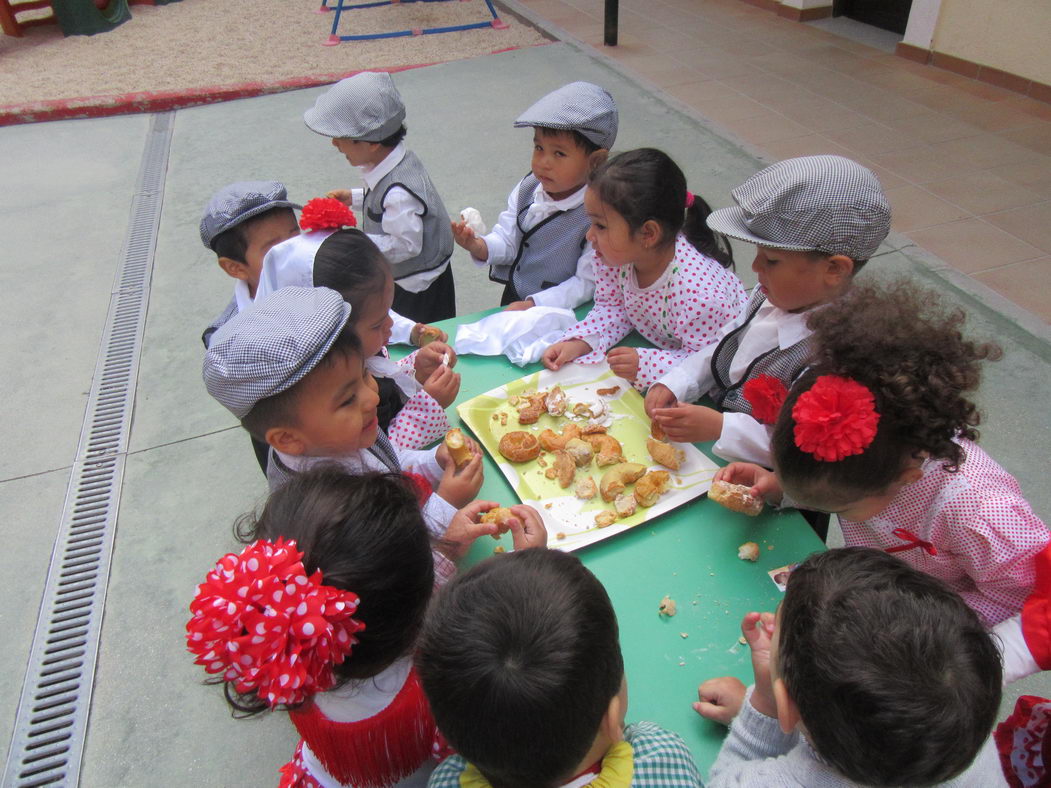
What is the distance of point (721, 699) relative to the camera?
120 centimetres

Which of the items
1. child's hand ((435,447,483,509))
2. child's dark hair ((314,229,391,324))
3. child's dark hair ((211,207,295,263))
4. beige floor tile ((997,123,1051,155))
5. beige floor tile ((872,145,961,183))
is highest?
child's dark hair ((314,229,391,324))

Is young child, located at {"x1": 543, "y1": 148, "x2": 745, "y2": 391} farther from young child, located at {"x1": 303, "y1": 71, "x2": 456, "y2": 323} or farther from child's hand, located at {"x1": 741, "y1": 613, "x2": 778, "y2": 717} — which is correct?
young child, located at {"x1": 303, "y1": 71, "x2": 456, "y2": 323}

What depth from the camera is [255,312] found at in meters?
1.41

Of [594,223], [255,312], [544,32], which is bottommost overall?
[544,32]

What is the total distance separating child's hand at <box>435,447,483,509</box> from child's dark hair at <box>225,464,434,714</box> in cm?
34

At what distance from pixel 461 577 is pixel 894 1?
7541 millimetres

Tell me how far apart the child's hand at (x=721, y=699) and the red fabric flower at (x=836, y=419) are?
0.42m

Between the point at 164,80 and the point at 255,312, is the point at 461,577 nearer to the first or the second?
the point at 255,312

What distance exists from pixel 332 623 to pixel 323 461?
51 centimetres

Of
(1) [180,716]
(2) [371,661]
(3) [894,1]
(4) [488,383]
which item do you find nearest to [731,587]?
(2) [371,661]

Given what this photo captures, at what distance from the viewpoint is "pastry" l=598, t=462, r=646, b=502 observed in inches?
62.0

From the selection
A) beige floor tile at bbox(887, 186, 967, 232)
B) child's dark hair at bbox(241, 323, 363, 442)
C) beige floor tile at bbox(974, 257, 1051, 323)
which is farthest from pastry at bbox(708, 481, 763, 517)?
beige floor tile at bbox(887, 186, 967, 232)

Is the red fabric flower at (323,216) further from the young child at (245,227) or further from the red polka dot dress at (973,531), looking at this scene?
the red polka dot dress at (973,531)

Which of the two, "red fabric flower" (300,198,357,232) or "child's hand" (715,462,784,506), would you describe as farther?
"red fabric flower" (300,198,357,232)
